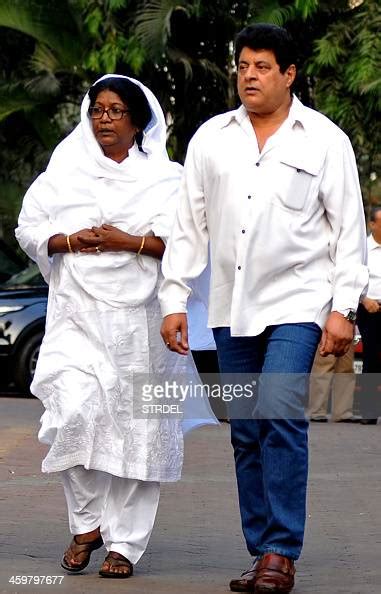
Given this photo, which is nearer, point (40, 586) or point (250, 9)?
point (40, 586)

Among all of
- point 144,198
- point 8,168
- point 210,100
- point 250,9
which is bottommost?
point 8,168

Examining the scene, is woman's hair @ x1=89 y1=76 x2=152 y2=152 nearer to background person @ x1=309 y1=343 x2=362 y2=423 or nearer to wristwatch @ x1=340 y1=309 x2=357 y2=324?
wristwatch @ x1=340 y1=309 x2=357 y2=324

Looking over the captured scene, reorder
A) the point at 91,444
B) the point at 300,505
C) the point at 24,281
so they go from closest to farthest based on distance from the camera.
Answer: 1. the point at 300,505
2. the point at 91,444
3. the point at 24,281

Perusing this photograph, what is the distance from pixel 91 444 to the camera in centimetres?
626

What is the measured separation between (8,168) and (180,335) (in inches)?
769

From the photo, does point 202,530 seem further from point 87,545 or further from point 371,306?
point 371,306

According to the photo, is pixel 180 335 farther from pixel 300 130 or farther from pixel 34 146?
pixel 34 146

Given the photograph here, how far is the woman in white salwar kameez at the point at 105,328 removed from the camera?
20.7ft

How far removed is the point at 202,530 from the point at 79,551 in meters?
1.33

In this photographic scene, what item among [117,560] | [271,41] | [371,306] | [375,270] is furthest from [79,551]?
[375,270]

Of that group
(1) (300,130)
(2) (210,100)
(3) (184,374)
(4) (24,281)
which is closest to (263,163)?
(1) (300,130)

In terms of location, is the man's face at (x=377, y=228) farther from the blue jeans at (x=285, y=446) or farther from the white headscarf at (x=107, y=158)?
the blue jeans at (x=285, y=446)

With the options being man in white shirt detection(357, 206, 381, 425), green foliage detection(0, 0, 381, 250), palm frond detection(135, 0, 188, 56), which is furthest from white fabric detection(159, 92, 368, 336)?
palm frond detection(135, 0, 188, 56)

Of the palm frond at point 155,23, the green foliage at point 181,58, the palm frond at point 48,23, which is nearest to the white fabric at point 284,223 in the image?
the green foliage at point 181,58
